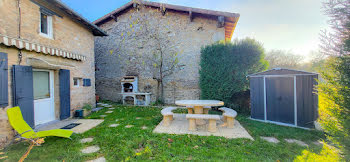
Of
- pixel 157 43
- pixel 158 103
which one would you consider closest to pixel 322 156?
pixel 158 103

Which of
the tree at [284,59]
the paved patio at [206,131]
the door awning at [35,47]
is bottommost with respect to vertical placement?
the paved patio at [206,131]

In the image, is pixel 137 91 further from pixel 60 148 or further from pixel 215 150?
pixel 215 150

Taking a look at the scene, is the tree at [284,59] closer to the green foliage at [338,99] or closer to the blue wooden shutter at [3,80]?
the green foliage at [338,99]

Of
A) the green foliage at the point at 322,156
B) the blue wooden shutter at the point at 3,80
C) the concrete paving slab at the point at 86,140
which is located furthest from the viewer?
the concrete paving slab at the point at 86,140

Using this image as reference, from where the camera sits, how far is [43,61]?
434 cm

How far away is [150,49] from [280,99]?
7.90 m

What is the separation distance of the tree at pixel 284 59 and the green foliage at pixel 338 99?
1990cm

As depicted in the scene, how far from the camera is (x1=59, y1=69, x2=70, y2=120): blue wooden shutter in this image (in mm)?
5285

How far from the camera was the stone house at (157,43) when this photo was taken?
27.9ft

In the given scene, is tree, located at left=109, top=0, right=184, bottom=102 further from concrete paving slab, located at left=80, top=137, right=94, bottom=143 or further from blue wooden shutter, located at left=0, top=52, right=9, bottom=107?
blue wooden shutter, located at left=0, top=52, right=9, bottom=107

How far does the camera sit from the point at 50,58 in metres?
4.86

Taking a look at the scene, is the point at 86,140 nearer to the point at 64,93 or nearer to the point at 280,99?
the point at 64,93

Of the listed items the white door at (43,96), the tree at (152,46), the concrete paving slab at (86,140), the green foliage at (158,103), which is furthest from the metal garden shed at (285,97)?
the white door at (43,96)

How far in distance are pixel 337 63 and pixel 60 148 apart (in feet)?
18.8
